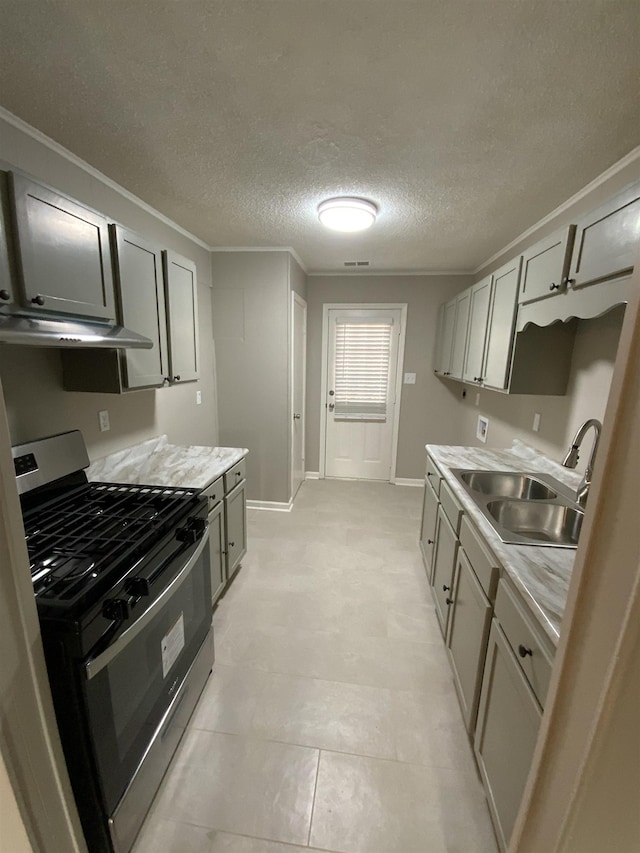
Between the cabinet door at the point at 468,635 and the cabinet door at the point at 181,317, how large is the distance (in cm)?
202

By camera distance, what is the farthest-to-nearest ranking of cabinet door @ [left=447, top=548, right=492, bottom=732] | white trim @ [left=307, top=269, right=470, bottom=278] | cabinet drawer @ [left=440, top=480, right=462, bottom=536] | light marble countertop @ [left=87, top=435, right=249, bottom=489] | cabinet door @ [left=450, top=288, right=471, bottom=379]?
white trim @ [left=307, top=269, right=470, bottom=278] → cabinet door @ [left=450, top=288, right=471, bottom=379] → light marble countertop @ [left=87, top=435, right=249, bottom=489] → cabinet drawer @ [left=440, top=480, right=462, bottom=536] → cabinet door @ [left=447, top=548, right=492, bottom=732]

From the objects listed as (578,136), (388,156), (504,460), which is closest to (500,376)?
(504,460)

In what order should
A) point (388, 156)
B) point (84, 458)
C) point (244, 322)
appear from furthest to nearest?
point (244, 322)
point (84, 458)
point (388, 156)

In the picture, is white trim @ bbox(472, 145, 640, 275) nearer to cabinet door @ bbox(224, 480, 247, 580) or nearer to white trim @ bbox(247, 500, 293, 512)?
cabinet door @ bbox(224, 480, 247, 580)

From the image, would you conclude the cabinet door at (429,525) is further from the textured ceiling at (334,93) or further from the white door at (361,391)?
the textured ceiling at (334,93)

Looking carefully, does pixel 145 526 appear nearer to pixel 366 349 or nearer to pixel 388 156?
pixel 388 156

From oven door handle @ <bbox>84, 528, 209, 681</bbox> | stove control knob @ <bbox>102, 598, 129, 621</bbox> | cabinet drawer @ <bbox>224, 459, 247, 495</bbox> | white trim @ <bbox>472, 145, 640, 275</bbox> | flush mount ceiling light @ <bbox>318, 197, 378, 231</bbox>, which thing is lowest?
oven door handle @ <bbox>84, 528, 209, 681</bbox>

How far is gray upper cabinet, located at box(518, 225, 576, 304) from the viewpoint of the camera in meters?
→ 1.58

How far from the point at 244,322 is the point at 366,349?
155 centimetres

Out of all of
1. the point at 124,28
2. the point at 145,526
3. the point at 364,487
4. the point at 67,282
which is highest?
the point at 124,28

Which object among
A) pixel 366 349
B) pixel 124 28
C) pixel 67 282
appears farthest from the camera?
pixel 366 349

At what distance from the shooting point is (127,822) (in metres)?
1.11

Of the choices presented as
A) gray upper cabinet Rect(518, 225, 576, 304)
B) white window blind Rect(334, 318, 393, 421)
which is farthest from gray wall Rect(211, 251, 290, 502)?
gray upper cabinet Rect(518, 225, 576, 304)

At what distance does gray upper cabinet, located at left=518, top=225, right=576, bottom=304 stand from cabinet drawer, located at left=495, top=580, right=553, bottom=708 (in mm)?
1377
